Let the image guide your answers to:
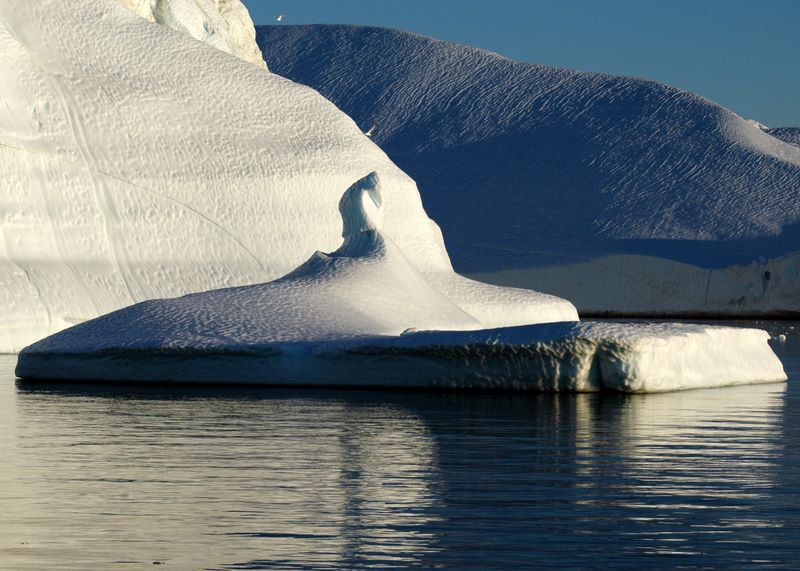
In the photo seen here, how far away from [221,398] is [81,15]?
49.6ft

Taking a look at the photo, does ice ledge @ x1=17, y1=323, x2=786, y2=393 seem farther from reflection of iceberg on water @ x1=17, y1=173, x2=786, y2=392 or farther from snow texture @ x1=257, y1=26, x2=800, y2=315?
snow texture @ x1=257, y1=26, x2=800, y2=315

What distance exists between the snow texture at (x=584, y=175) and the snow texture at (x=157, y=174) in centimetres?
2825

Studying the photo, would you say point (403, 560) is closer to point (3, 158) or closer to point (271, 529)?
point (271, 529)

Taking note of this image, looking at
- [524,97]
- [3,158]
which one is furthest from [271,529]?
[524,97]

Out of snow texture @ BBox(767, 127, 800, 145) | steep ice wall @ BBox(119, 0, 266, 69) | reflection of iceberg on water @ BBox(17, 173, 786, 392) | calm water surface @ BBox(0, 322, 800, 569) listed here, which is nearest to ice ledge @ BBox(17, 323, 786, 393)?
reflection of iceberg on water @ BBox(17, 173, 786, 392)

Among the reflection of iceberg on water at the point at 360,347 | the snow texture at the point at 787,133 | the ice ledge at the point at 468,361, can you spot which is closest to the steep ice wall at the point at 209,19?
the reflection of iceberg on water at the point at 360,347

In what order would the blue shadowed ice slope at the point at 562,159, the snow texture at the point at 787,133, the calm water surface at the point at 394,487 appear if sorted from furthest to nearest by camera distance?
the snow texture at the point at 787,133
the blue shadowed ice slope at the point at 562,159
the calm water surface at the point at 394,487

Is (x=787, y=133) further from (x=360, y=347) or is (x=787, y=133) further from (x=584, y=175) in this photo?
(x=360, y=347)

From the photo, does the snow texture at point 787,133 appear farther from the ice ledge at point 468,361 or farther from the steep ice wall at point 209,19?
the ice ledge at point 468,361

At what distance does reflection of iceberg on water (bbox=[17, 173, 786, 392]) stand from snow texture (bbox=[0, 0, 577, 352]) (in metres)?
5.48

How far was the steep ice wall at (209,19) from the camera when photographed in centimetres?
3612

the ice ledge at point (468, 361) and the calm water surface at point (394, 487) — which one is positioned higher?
the ice ledge at point (468, 361)

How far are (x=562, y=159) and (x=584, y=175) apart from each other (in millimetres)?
1287

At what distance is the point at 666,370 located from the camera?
43.5 ft
